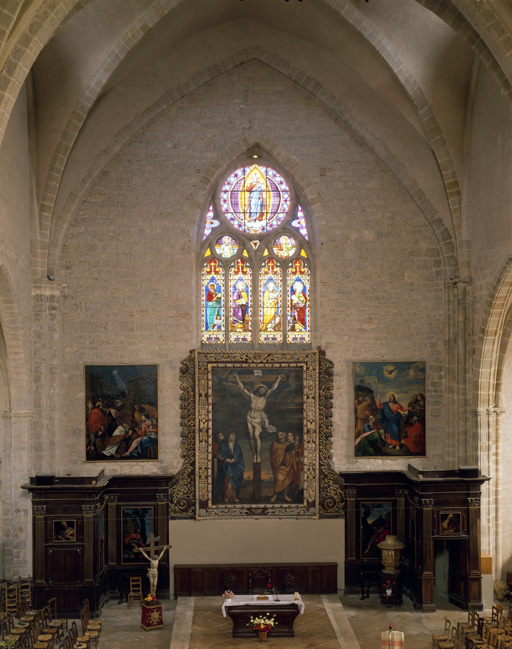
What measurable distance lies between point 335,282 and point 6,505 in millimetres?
8567

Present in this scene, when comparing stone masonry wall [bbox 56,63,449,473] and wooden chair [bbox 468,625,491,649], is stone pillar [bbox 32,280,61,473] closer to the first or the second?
stone masonry wall [bbox 56,63,449,473]

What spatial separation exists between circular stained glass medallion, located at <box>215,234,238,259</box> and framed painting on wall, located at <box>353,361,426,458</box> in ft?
12.7

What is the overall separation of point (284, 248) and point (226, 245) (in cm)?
135

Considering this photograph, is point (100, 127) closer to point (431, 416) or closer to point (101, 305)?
point (101, 305)

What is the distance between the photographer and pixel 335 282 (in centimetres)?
1927

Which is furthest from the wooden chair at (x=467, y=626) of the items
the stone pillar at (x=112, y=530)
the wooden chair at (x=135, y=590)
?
the stone pillar at (x=112, y=530)

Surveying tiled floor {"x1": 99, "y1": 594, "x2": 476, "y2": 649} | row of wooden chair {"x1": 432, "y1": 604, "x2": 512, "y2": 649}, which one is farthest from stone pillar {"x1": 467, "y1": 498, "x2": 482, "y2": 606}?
row of wooden chair {"x1": 432, "y1": 604, "x2": 512, "y2": 649}

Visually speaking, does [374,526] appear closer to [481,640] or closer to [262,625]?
[262,625]

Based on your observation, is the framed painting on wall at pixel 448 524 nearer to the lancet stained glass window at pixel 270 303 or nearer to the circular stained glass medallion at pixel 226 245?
the lancet stained glass window at pixel 270 303

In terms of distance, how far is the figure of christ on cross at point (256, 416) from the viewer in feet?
62.6

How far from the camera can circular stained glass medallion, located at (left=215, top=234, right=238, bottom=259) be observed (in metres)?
19.7

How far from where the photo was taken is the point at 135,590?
18.5 metres

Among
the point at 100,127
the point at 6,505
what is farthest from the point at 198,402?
the point at 100,127

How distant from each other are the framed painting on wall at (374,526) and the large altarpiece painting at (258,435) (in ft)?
2.01
